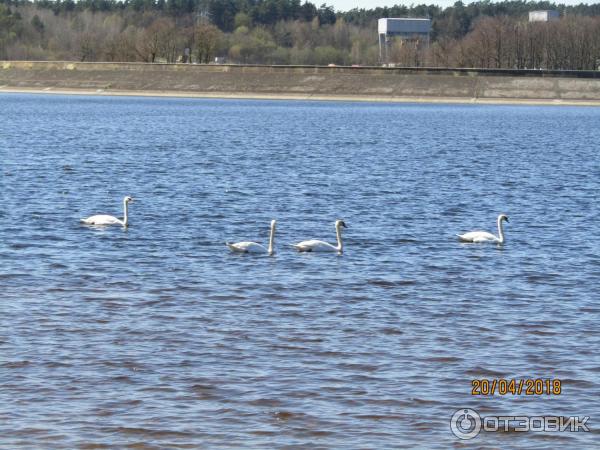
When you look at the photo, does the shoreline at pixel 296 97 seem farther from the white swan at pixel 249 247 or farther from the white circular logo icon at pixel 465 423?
the white circular logo icon at pixel 465 423

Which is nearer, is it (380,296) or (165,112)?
(380,296)

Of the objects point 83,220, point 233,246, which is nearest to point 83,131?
point 83,220

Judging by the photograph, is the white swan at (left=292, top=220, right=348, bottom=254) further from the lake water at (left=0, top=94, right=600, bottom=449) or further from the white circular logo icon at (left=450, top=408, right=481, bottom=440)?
the white circular logo icon at (left=450, top=408, right=481, bottom=440)

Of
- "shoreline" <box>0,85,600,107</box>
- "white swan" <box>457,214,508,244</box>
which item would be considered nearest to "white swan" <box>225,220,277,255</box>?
"white swan" <box>457,214,508,244</box>

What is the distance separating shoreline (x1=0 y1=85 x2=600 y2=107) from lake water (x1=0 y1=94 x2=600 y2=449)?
9821 centimetres

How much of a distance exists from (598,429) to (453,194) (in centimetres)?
2777

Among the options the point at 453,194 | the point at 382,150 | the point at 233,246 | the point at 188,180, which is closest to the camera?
the point at 233,246

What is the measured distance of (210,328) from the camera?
17703 mm

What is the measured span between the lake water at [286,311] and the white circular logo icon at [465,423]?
0.12m

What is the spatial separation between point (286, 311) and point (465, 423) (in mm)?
6063

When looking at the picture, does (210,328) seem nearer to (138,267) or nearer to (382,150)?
(138,267)

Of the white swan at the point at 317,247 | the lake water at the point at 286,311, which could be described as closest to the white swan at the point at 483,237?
the lake water at the point at 286,311

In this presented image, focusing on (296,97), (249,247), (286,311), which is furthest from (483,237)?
(296,97)

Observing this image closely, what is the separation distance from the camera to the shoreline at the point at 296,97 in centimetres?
14138
